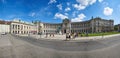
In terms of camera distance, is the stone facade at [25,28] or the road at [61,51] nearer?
the road at [61,51]

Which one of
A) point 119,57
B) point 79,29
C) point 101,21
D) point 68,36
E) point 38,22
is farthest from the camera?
point 68,36

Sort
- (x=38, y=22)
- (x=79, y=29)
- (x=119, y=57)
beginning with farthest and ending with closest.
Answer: (x=79, y=29)
(x=38, y=22)
(x=119, y=57)

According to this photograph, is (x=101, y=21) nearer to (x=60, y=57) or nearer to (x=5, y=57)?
(x=60, y=57)

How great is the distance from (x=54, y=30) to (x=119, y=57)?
4.73 meters

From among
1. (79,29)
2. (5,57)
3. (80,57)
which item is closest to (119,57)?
(80,57)

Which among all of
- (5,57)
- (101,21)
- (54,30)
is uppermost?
(101,21)

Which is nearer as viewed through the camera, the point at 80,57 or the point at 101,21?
the point at 80,57

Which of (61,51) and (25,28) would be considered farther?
(25,28)

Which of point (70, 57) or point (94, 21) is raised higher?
point (94, 21)

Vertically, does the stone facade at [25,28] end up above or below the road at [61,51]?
above

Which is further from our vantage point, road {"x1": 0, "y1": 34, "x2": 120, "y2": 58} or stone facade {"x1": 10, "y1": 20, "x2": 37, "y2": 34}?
stone facade {"x1": 10, "y1": 20, "x2": 37, "y2": 34}

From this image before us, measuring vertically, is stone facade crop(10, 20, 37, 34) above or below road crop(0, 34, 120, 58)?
above

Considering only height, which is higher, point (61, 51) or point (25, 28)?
point (25, 28)

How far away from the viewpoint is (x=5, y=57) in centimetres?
561
